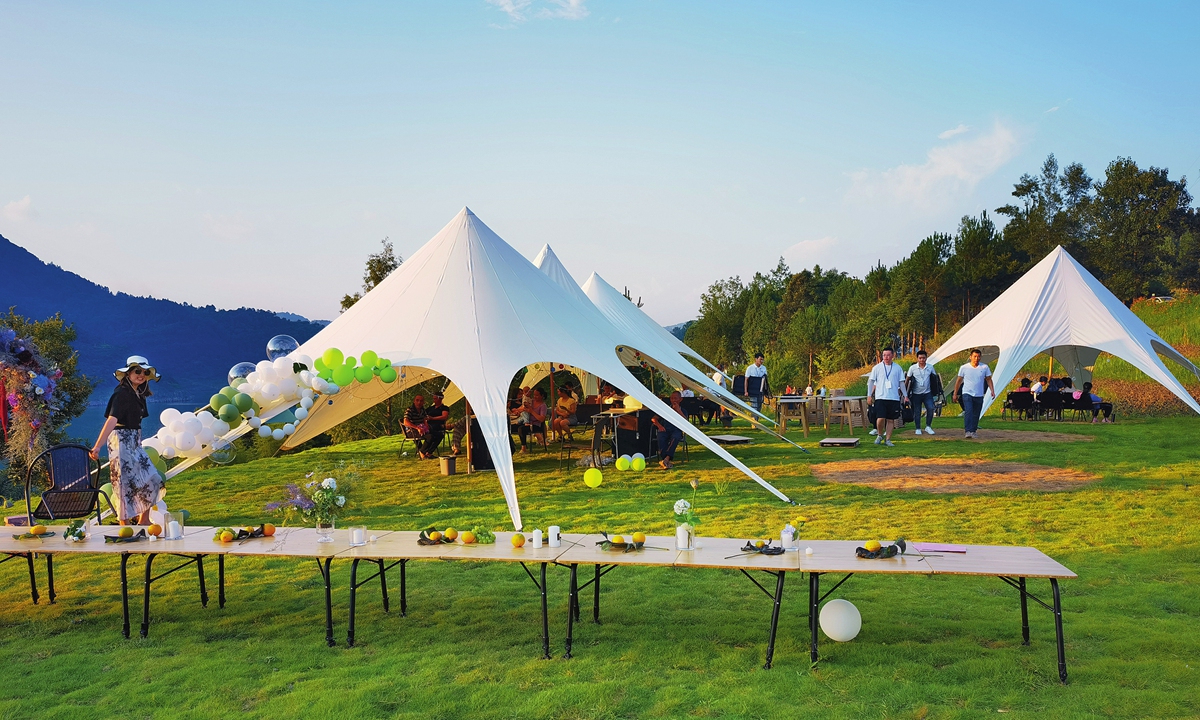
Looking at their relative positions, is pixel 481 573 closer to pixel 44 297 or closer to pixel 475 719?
pixel 475 719

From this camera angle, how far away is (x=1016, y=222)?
40.1m

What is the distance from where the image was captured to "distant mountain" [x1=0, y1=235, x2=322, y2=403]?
1438 inches

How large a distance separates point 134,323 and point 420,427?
3877 centimetres

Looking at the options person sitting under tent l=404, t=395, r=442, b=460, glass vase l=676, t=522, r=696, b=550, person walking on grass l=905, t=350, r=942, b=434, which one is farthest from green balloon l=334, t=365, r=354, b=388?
person walking on grass l=905, t=350, r=942, b=434


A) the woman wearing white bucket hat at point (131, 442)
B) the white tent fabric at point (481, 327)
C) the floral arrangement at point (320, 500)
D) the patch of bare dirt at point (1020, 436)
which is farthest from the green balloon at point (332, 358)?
the patch of bare dirt at point (1020, 436)

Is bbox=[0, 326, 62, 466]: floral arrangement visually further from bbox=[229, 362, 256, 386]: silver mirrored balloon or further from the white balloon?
the white balloon

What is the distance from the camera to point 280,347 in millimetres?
7832

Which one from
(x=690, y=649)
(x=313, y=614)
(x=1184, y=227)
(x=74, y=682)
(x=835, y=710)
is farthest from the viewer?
(x=1184, y=227)

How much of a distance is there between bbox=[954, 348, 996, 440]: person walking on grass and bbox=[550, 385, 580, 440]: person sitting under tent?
574cm

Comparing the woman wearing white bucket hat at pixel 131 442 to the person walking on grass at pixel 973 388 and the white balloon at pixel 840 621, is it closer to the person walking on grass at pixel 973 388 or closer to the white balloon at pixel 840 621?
the white balloon at pixel 840 621

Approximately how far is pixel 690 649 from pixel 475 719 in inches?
47.4

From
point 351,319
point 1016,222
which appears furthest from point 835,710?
point 1016,222

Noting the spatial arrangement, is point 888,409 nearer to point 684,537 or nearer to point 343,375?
point 343,375

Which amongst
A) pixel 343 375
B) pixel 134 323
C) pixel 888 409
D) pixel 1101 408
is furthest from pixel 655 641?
pixel 134 323
